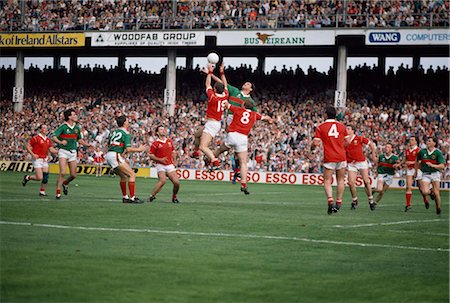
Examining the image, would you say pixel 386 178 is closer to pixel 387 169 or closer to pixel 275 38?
pixel 387 169

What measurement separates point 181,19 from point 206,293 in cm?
4570

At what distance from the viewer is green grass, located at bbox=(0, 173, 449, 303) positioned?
9.05 m

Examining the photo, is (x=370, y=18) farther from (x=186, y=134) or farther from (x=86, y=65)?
(x=86, y=65)

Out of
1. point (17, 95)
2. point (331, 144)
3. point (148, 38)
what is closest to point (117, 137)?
point (331, 144)

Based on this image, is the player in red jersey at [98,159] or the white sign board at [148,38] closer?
the player in red jersey at [98,159]

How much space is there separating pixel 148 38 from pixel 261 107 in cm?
910

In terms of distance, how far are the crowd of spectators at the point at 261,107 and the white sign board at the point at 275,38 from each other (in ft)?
12.0

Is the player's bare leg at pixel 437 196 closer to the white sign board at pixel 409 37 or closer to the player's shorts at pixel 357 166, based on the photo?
the player's shorts at pixel 357 166

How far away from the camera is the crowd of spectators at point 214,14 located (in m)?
47.8

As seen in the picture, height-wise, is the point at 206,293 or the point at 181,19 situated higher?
the point at 181,19

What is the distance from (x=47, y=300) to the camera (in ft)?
27.2

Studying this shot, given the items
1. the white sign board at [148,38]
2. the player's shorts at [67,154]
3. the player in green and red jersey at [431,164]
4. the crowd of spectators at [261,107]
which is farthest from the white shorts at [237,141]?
the white sign board at [148,38]

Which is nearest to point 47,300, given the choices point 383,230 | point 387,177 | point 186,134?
point 383,230

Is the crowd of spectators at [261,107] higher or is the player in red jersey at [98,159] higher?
the crowd of spectators at [261,107]
